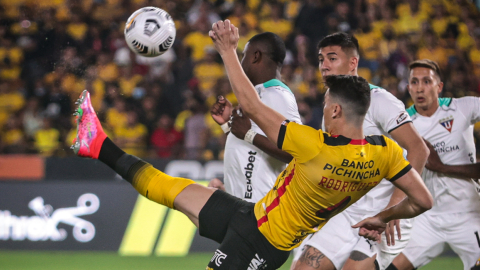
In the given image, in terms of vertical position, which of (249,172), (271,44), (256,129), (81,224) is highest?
(271,44)

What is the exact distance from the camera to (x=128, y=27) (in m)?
5.07

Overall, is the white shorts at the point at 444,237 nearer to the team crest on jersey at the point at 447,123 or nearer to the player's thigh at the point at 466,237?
the player's thigh at the point at 466,237

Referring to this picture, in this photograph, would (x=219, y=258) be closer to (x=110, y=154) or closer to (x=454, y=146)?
(x=110, y=154)

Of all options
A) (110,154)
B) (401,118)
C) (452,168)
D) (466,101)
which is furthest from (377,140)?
(466,101)

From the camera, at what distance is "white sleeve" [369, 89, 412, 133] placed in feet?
14.3

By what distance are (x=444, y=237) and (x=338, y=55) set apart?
233 cm

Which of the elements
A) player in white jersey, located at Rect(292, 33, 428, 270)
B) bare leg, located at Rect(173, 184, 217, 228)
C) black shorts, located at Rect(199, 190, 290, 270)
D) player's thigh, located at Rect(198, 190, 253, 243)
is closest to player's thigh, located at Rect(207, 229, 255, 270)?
black shorts, located at Rect(199, 190, 290, 270)

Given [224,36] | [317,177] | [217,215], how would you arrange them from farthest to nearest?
[217,215] < [224,36] < [317,177]

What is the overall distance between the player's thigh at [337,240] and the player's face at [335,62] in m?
1.26

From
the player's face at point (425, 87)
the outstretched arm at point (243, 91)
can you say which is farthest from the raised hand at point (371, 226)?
the player's face at point (425, 87)

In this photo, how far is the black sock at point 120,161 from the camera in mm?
4320

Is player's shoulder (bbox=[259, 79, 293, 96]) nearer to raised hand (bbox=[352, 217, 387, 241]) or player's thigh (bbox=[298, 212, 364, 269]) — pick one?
player's thigh (bbox=[298, 212, 364, 269])

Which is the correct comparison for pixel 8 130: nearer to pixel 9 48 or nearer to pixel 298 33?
pixel 9 48

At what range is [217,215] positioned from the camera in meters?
4.01
